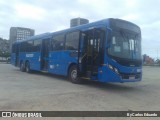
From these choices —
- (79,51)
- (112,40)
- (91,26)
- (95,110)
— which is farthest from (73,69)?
(95,110)

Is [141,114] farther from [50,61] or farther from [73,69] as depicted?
[50,61]

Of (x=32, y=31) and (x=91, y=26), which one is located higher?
(x=32, y=31)

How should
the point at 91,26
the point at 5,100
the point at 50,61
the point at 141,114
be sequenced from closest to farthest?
the point at 141,114 → the point at 5,100 → the point at 91,26 → the point at 50,61

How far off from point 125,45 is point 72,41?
12.2 feet

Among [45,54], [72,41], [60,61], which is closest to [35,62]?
[45,54]

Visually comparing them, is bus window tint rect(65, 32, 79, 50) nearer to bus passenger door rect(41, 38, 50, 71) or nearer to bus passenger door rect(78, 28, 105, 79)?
bus passenger door rect(78, 28, 105, 79)

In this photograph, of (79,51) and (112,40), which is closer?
(112,40)

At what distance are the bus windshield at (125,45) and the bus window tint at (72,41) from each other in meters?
2.95

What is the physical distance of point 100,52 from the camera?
38.8ft

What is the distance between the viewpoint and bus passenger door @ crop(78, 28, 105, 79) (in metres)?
12.0

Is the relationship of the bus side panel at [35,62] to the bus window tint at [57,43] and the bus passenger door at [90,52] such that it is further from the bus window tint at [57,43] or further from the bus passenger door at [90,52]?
the bus passenger door at [90,52]

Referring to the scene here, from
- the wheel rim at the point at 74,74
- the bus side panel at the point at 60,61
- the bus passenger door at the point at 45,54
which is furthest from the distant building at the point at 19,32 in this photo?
the wheel rim at the point at 74,74

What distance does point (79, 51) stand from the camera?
1345 cm

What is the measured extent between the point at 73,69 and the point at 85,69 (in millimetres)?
1325
